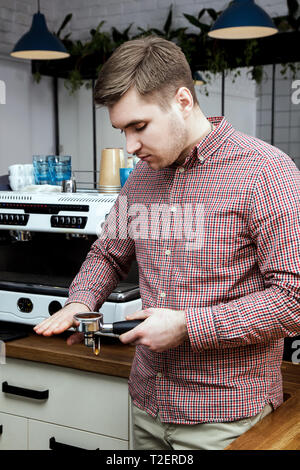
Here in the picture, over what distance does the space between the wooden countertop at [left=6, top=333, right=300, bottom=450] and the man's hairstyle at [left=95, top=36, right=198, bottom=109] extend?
2.31 ft

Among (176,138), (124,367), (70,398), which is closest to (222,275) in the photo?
(176,138)

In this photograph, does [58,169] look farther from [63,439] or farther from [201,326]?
[201,326]

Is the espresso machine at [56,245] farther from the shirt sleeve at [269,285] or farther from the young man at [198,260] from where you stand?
the shirt sleeve at [269,285]

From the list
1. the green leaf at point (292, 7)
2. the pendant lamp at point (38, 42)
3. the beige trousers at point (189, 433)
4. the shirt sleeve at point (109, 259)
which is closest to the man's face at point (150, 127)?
the shirt sleeve at point (109, 259)

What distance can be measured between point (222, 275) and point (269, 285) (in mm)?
105

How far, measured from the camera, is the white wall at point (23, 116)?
5668 mm

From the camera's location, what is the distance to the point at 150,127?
3.84 feet

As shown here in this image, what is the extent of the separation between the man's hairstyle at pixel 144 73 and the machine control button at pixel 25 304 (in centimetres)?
103

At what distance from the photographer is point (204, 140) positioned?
123 centimetres

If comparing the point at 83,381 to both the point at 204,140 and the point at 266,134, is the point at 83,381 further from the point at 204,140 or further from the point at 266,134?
the point at 266,134

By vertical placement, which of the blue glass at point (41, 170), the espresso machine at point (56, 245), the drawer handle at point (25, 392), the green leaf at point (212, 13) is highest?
the green leaf at point (212, 13)

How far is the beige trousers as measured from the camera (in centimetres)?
125

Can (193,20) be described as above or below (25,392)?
above

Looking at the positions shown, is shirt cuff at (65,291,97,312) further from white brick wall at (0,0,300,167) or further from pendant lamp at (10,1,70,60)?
white brick wall at (0,0,300,167)
